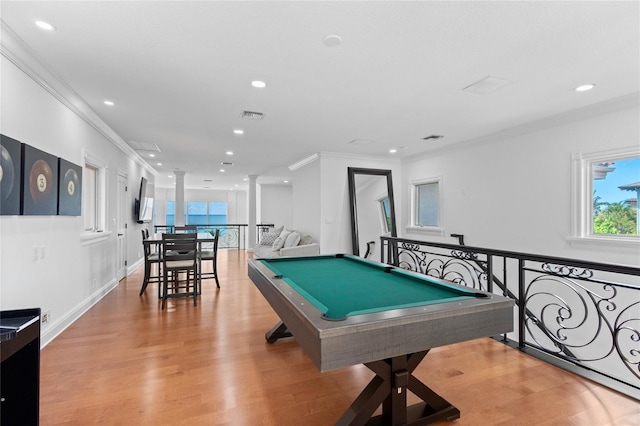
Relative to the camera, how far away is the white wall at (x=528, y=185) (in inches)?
143

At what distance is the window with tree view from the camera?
3549mm

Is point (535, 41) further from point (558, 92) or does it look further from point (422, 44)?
point (558, 92)

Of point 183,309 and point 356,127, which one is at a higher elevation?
point 356,127

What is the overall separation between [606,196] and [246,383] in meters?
4.65

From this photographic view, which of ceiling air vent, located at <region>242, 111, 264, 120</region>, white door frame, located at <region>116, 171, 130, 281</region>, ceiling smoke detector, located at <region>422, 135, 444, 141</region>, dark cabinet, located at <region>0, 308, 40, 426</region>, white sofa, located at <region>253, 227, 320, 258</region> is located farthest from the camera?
white sofa, located at <region>253, 227, 320, 258</region>

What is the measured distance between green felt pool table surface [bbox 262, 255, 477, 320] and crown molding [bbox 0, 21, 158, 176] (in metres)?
2.60

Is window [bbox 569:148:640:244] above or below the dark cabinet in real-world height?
above

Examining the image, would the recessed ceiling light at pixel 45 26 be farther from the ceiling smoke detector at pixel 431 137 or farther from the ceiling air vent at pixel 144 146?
the ceiling smoke detector at pixel 431 137

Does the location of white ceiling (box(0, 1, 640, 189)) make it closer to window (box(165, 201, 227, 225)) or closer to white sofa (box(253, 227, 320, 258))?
white sofa (box(253, 227, 320, 258))

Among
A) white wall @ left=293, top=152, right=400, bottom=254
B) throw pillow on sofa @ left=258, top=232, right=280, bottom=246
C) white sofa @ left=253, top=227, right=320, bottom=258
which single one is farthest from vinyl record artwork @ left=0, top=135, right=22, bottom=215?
throw pillow on sofa @ left=258, top=232, right=280, bottom=246

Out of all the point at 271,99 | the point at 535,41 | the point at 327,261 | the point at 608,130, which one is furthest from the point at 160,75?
the point at 608,130

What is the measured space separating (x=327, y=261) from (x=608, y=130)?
12.3 ft

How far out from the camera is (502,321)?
1678mm

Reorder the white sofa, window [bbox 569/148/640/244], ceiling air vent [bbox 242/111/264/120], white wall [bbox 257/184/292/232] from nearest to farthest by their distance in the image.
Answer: window [bbox 569/148/640/244] → ceiling air vent [bbox 242/111/264/120] → the white sofa → white wall [bbox 257/184/292/232]
